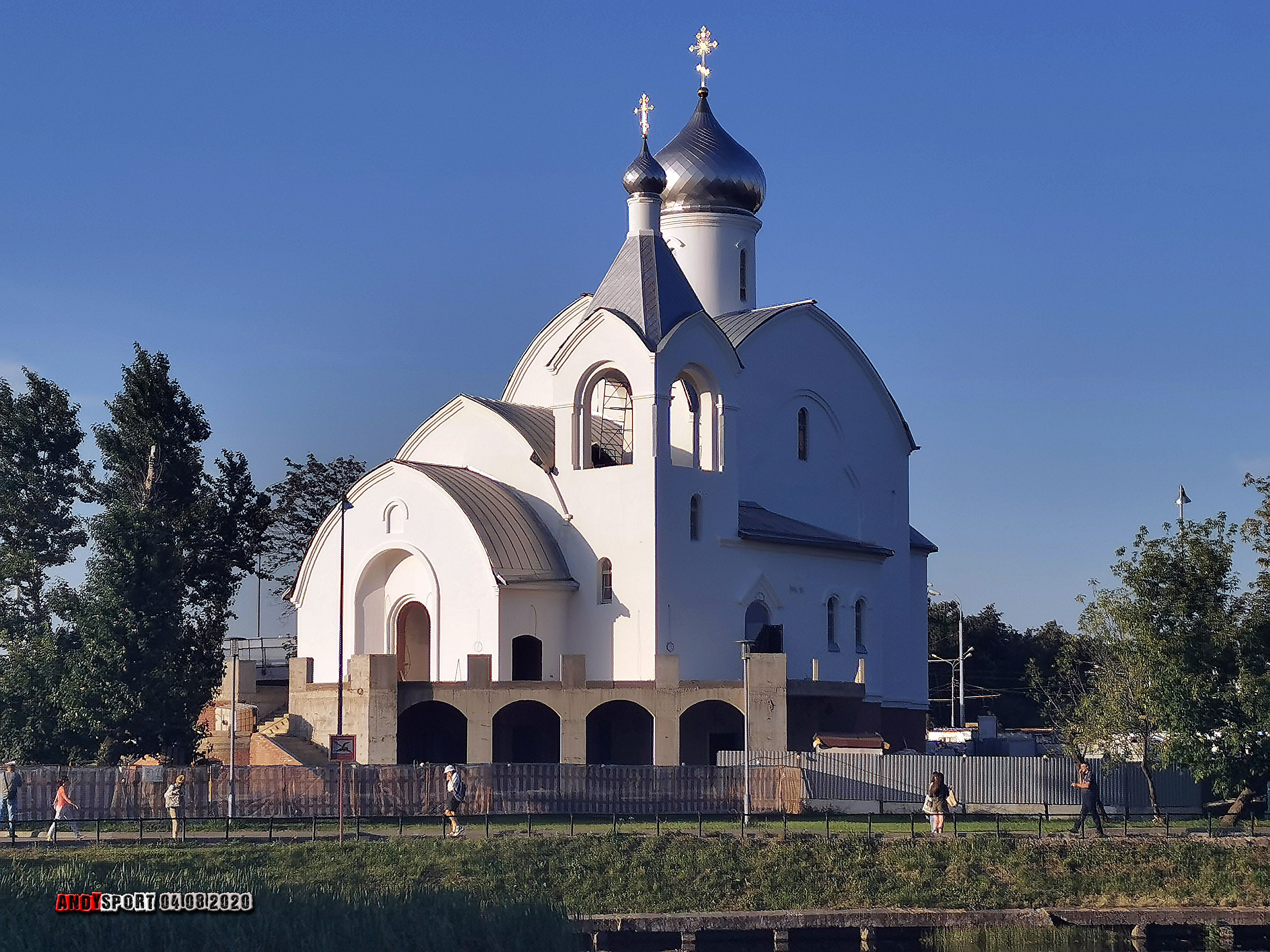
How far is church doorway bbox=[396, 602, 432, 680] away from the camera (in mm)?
43688

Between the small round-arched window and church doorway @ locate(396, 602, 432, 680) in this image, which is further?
church doorway @ locate(396, 602, 432, 680)

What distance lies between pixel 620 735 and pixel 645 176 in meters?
13.7

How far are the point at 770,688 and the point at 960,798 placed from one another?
4.65 metres

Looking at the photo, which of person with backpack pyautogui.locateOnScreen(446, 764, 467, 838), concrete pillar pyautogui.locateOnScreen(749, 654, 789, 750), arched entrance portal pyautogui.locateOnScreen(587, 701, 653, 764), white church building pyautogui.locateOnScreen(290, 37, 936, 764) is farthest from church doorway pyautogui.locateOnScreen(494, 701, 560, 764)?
person with backpack pyautogui.locateOnScreen(446, 764, 467, 838)

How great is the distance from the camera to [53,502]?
50.2 metres

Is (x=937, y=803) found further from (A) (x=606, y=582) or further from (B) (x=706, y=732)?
(A) (x=606, y=582)

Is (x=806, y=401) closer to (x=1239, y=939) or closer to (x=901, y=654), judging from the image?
(x=901, y=654)

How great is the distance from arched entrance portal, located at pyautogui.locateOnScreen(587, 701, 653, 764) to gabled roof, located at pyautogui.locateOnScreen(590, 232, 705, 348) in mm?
8508

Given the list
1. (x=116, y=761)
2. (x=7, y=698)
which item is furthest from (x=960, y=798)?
(x=7, y=698)

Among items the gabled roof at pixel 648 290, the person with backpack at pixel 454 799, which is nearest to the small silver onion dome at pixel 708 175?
the gabled roof at pixel 648 290

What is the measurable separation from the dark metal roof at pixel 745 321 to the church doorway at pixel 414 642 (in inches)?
407

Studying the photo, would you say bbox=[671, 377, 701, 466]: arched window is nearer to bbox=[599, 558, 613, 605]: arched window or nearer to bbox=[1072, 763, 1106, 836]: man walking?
bbox=[599, 558, 613, 605]: arched window

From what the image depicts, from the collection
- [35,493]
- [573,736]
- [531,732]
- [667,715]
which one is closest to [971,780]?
[667,715]

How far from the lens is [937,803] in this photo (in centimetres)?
3081
